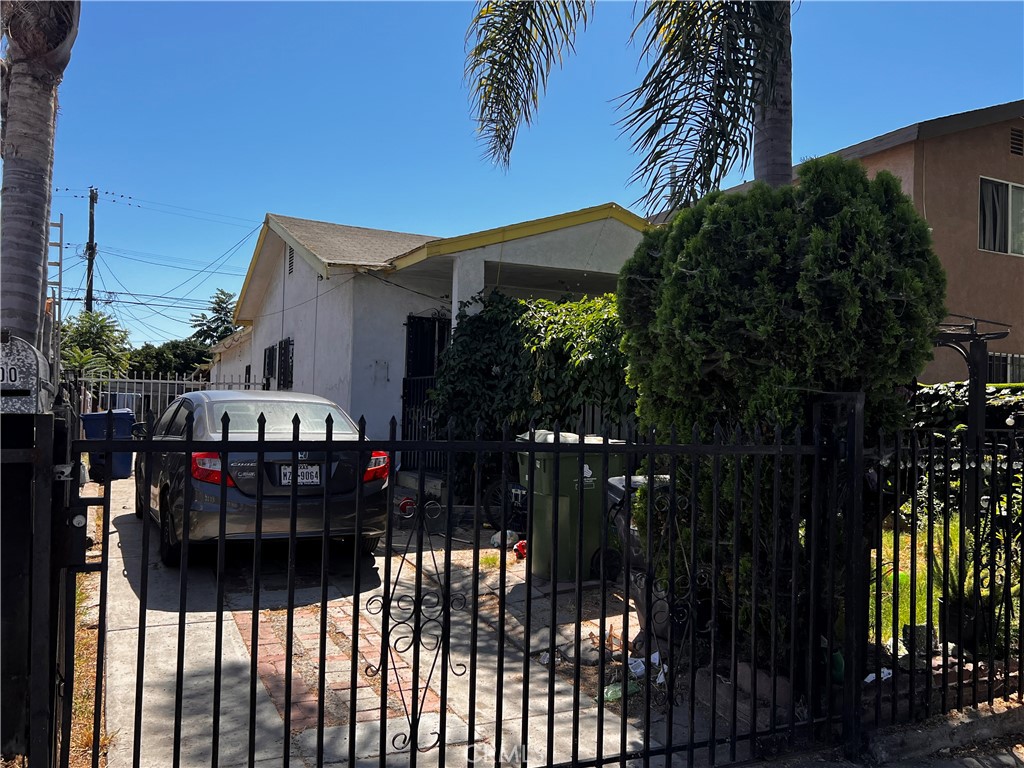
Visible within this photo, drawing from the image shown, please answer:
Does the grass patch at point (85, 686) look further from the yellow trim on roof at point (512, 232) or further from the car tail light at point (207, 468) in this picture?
the yellow trim on roof at point (512, 232)

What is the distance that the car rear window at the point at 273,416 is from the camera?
6.70 metres

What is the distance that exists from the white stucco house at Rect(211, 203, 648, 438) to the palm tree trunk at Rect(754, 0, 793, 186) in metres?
5.27

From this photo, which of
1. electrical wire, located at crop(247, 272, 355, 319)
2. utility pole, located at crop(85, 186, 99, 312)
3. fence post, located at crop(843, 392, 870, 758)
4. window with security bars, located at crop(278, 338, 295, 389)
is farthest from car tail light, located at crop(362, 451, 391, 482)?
utility pole, located at crop(85, 186, 99, 312)

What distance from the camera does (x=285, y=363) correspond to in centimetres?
1730

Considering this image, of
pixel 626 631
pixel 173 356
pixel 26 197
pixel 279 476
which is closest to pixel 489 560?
pixel 279 476

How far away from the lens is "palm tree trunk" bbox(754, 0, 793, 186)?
5.14m

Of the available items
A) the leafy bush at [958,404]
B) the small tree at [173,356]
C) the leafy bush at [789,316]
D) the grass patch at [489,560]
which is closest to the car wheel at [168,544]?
the grass patch at [489,560]

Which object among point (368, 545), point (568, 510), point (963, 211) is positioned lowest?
point (368, 545)

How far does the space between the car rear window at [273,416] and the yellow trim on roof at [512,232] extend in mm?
4197

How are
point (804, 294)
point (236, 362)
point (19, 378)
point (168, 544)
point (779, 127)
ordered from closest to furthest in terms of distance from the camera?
point (19, 378), point (804, 294), point (779, 127), point (168, 544), point (236, 362)

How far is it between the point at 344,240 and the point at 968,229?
11.0m

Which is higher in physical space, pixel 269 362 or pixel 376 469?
pixel 269 362

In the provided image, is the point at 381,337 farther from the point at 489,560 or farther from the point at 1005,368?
the point at 1005,368

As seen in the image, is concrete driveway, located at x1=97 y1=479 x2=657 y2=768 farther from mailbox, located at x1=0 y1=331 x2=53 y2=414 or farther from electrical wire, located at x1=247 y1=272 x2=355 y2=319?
electrical wire, located at x1=247 y1=272 x2=355 y2=319
